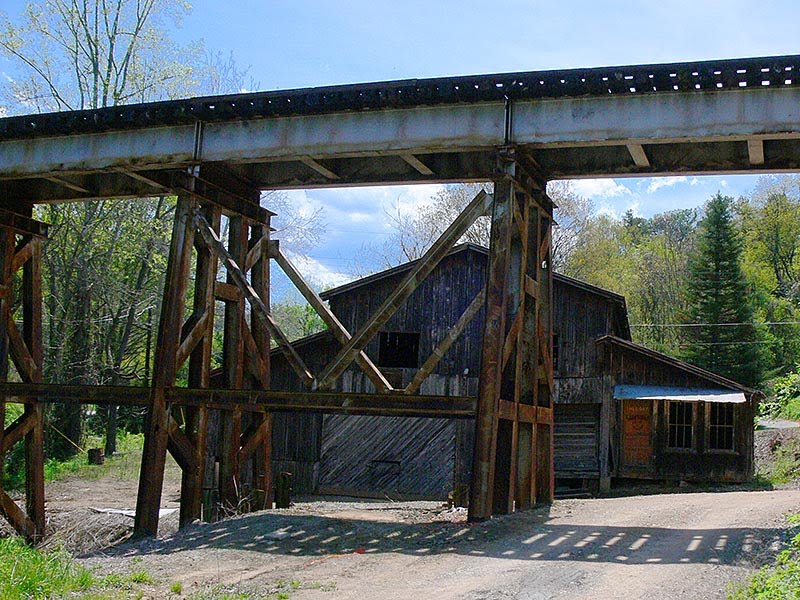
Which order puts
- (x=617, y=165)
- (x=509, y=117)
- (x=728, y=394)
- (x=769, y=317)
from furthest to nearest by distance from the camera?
(x=769, y=317) < (x=728, y=394) < (x=617, y=165) < (x=509, y=117)

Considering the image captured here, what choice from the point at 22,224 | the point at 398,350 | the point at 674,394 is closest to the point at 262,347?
the point at 22,224

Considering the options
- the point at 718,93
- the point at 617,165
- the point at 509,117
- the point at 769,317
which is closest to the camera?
the point at 718,93

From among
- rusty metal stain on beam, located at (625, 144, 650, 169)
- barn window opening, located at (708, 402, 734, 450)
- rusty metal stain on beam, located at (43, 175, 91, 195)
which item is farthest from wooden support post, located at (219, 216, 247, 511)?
barn window opening, located at (708, 402, 734, 450)

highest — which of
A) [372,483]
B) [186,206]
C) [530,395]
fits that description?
[186,206]

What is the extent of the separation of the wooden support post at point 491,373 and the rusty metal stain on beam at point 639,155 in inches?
67.5

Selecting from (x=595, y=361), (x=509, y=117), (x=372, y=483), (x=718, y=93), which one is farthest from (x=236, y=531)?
(x=595, y=361)

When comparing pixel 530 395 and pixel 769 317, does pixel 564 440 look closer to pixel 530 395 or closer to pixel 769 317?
pixel 530 395

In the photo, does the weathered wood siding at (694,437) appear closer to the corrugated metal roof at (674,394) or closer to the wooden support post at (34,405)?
the corrugated metal roof at (674,394)

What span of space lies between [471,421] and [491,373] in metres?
13.8

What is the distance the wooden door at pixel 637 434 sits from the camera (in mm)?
25281

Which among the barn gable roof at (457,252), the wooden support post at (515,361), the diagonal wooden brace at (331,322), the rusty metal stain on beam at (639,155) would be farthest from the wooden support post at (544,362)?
the barn gable roof at (457,252)

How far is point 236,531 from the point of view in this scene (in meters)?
10.9

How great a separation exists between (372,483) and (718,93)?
15.7 meters

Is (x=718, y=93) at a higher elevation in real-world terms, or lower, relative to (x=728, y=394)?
higher
